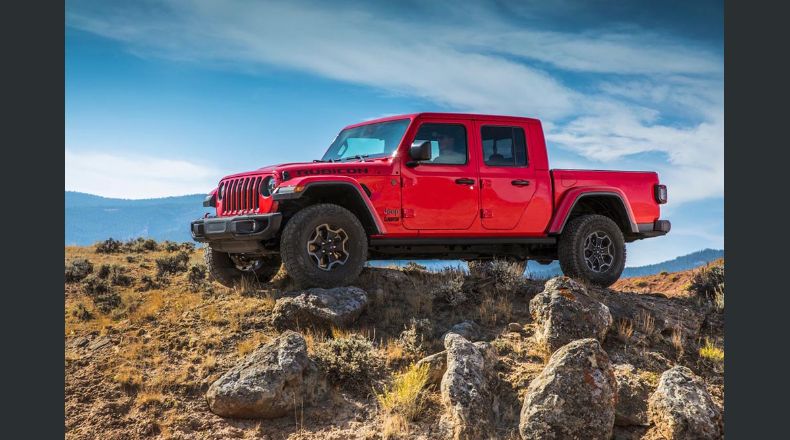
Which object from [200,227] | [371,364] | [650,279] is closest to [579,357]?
[371,364]

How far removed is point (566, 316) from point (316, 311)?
2.92 m

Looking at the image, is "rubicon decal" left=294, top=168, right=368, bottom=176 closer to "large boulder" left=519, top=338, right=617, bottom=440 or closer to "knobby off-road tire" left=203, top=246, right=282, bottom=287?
"knobby off-road tire" left=203, top=246, right=282, bottom=287

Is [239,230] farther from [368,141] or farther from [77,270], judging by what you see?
[77,270]

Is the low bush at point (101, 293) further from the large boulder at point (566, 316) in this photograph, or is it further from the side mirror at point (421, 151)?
the large boulder at point (566, 316)

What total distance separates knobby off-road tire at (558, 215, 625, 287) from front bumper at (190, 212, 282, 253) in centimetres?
458

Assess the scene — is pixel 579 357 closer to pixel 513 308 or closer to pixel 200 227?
pixel 513 308

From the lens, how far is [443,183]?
10.3 metres

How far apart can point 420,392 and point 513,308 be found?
2.60m

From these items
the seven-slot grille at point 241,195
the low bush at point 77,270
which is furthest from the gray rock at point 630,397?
the low bush at point 77,270

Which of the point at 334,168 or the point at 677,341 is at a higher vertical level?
the point at 334,168

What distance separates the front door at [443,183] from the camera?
1014 centimetres

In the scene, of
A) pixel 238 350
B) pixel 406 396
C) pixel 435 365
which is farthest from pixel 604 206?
pixel 238 350

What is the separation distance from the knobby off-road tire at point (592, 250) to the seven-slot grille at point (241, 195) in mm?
4764

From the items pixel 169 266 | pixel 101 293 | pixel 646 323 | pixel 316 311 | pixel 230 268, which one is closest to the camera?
pixel 316 311
